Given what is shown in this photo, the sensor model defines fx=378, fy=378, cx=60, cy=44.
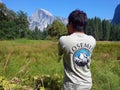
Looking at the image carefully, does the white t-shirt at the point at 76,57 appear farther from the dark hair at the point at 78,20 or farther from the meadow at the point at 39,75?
the meadow at the point at 39,75

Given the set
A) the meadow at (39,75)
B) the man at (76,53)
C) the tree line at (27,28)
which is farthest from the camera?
the tree line at (27,28)

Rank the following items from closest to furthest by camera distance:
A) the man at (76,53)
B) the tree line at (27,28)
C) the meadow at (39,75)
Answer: the man at (76,53)
the meadow at (39,75)
the tree line at (27,28)

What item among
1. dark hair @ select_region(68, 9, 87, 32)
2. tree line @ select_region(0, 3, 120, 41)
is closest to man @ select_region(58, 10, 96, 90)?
dark hair @ select_region(68, 9, 87, 32)

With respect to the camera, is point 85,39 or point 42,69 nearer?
point 85,39

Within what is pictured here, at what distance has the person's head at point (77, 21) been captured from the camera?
390cm

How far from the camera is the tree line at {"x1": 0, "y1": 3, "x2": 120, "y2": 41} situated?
7025cm

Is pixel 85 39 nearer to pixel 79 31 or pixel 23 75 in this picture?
pixel 79 31

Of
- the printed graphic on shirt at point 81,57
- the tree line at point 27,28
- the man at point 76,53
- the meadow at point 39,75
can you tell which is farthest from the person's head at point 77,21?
the tree line at point 27,28

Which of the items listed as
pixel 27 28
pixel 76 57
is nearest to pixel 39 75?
pixel 76 57

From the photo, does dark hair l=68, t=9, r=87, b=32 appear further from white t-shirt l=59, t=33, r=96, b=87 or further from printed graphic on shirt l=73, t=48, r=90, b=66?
printed graphic on shirt l=73, t=48, r=90, b=66

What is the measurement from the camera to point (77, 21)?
3.90 meters

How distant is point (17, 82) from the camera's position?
463 centimetres

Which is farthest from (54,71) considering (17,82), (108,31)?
(108,31)

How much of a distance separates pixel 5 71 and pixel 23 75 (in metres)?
0.26
